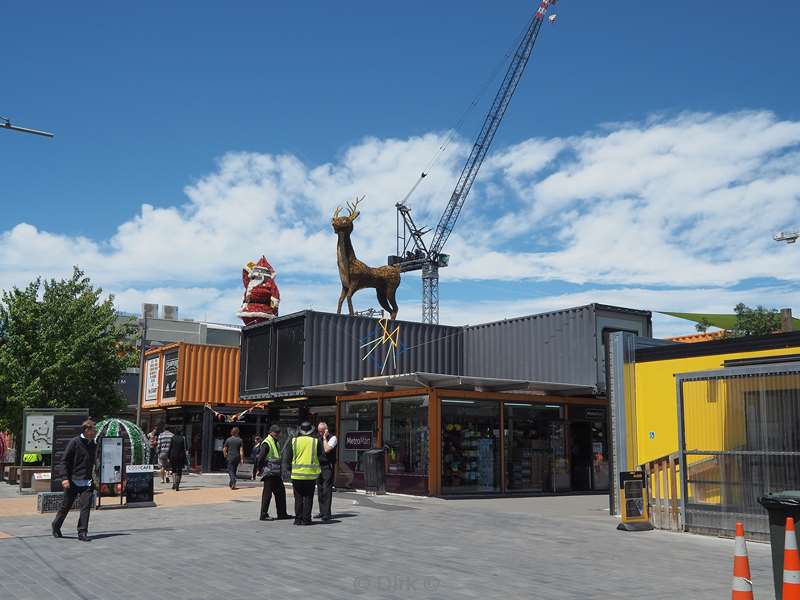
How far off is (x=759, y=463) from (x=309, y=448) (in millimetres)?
7403

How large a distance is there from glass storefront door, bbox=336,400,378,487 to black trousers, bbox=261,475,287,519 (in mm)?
7397

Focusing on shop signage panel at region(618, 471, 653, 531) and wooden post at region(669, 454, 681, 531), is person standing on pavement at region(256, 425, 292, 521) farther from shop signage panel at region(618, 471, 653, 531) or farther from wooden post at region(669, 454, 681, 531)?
wooden post at region(669, 454, 681, 531)

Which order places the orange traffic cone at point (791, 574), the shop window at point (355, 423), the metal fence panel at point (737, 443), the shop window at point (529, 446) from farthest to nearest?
the shop window at point (355, 423) < the shop window at point (529, 446) < the metal fence panel at point (737, 443) < the orange traffic cone at point (791, 574)

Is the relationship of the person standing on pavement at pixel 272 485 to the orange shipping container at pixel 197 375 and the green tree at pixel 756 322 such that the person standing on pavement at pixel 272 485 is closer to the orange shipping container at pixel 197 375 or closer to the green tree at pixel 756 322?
the orange shipping container at pixel 197 375

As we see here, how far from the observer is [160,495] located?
2000 cm

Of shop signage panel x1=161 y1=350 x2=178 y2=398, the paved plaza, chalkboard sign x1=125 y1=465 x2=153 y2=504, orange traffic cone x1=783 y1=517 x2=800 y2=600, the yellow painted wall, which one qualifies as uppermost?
shop signage panel x1=161 y1=350 x2=178 y2=398

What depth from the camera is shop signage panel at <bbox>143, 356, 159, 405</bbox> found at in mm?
36062

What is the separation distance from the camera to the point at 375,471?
20859 mm

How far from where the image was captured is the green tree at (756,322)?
156 feet

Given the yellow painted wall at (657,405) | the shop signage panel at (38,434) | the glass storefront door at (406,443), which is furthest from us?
the shop signage panel at (38,434)

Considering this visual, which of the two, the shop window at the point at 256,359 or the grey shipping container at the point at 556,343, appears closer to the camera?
the grey shipping container at the point at 556,343

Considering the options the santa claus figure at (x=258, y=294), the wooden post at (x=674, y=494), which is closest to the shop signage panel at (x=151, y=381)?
the santa claus figure at (x=258, y=294)

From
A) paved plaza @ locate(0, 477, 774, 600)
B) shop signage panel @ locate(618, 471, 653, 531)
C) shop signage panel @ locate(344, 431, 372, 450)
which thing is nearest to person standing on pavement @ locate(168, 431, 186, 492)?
shop signage panel @ locate(344, 431, 372, 450)

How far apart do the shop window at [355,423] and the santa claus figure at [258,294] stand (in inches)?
743
